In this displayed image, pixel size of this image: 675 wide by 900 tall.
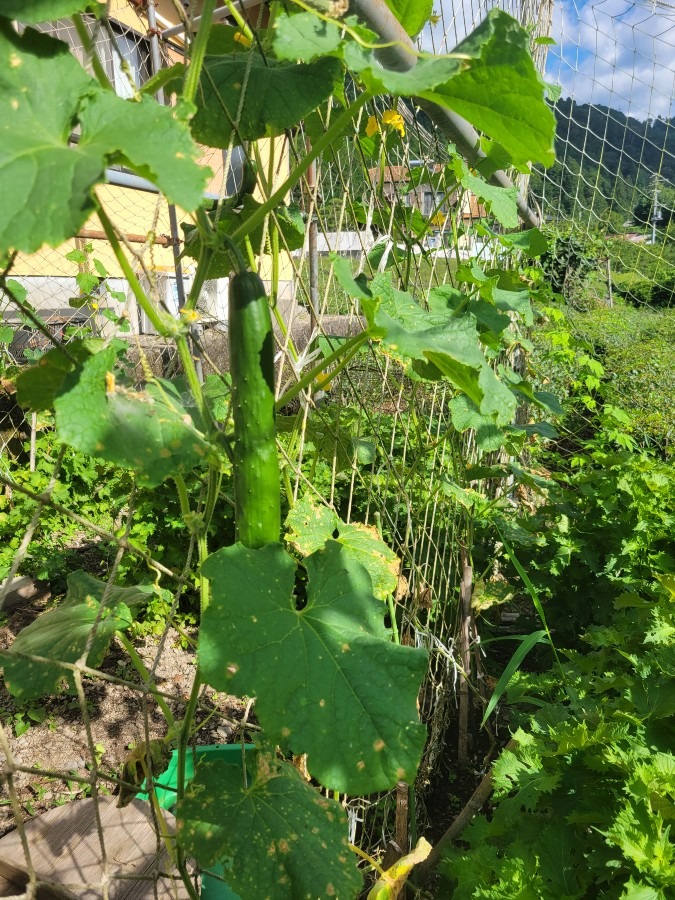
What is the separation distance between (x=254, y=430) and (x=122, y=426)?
0.53ft

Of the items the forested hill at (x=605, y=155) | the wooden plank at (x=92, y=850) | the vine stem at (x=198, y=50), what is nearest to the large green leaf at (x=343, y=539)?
the wooden plank at (x=92, y=850)

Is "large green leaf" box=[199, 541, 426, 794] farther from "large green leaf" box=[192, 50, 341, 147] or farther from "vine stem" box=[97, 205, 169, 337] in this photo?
"large green leaf" box=[192, 50, 341, 147]

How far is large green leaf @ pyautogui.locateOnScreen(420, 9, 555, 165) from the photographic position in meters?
0.68

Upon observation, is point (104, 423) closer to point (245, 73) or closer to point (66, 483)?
point (245, 73)

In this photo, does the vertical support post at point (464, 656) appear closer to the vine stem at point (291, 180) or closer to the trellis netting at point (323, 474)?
the trellis netting at point (323, 474)

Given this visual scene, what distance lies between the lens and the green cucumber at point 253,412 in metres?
0.74

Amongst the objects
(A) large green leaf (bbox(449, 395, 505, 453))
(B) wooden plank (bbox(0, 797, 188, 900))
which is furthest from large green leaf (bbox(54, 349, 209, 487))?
(A) large green leaf (bbox(449, 395, 505, 453))

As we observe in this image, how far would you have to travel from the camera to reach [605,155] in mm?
4320

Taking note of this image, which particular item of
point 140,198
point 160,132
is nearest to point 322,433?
point 160,132

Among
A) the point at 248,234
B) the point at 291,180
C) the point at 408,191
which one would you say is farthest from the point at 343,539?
the point at 408,191

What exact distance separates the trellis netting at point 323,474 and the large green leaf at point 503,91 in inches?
13.8

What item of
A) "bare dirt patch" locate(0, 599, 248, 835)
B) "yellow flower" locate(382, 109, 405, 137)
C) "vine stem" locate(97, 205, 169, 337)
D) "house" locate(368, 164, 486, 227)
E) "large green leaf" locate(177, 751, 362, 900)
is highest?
"yellow flower" locate(382, 109, 405, 137)

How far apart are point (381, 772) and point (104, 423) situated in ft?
1.65

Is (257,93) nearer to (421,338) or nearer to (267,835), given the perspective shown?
(421,338)
